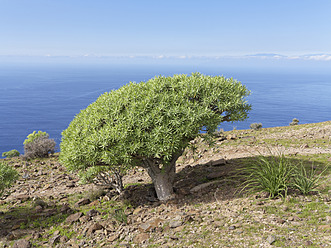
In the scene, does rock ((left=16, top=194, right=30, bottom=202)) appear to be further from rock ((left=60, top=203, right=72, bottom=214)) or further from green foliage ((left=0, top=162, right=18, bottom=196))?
rock ((left=60, top=203, right=72, bottom=214))

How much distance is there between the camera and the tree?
974 centimetres

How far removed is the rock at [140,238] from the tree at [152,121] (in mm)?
2702

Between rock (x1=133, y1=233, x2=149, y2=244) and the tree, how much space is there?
270 centimetres

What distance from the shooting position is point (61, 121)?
172 meters

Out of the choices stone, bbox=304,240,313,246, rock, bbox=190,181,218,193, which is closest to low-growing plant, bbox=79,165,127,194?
rock, bbox=190,181,218,193

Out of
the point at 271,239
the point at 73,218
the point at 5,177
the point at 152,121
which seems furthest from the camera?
the point at 5,177

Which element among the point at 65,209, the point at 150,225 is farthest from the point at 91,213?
the point at 150,225

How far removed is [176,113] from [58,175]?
47.1 feet

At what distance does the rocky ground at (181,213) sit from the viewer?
765cm

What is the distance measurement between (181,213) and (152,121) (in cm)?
386

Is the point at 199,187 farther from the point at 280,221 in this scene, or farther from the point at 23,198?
the point at 23,198

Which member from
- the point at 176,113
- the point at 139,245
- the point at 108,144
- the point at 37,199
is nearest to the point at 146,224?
the point at 139,245

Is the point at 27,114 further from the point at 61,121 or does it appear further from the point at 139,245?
the point at 139,245

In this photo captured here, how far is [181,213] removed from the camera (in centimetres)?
984
